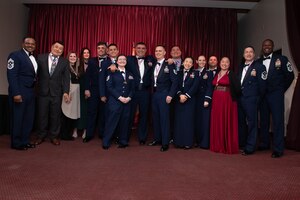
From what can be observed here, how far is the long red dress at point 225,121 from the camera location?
3666 millimetres

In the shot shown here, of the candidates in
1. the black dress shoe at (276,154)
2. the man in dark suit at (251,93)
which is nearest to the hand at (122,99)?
the man in dark suit at (251,93)

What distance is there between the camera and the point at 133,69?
164 inches

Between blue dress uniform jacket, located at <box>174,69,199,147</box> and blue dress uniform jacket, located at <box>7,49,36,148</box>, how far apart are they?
2.10 metres

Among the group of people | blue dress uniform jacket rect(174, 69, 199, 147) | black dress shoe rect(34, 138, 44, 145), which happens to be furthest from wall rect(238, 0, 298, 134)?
black dress shoe rect(34, 138, 44, 145)

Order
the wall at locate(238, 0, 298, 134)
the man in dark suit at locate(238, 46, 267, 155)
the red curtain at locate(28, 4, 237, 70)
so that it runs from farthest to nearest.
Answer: the red curtain at locate(28, 4, 237, 70) < the wall at locate(238, 0, 298, 134) < the man in dark suit at locate(238, 46, 267, 155)

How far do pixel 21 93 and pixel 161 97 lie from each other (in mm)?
1913

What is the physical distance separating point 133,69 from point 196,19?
3286 millimetres

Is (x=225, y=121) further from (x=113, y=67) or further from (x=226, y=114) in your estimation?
(x=113, y=67)

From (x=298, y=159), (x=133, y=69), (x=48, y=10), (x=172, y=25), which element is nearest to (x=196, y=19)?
(x=172, y=25)

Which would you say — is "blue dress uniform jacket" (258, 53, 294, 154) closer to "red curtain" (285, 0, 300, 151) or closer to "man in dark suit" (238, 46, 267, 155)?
"man in dark suit" (238, 46, 267, 155)

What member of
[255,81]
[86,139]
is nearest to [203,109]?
[255,81]

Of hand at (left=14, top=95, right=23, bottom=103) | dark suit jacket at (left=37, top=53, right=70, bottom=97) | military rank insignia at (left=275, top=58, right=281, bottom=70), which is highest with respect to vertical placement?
military rank insignia at (left=275, top=58, right=281, bottom=70)

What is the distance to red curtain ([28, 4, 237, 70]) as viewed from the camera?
6.66 m

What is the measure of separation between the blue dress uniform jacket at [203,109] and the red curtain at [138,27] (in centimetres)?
287
